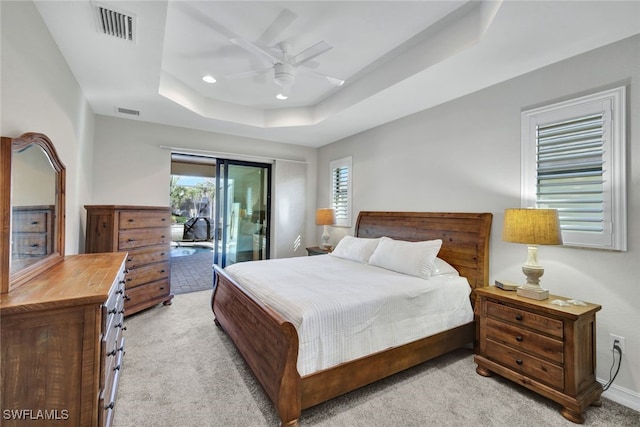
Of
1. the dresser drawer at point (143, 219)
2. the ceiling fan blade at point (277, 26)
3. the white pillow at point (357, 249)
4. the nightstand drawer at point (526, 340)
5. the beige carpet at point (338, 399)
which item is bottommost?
the beige carpet at point (338, 399)

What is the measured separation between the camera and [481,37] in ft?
6.73

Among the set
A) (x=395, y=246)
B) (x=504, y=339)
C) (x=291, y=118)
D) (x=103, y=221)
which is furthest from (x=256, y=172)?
(x=504, y=339)

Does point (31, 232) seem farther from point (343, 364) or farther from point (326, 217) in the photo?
point (326, 217)

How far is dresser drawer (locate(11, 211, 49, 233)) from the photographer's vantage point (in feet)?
4.70

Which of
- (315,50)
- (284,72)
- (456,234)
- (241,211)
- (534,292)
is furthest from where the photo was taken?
(241,211)

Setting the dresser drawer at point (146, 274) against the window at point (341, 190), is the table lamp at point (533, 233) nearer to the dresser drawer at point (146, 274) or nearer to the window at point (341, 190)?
the window at point (341, 190)

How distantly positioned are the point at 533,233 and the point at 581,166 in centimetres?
70

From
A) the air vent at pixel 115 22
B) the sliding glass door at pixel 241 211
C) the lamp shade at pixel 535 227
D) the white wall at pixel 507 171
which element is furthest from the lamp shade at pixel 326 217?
the air vent at pixel 115 22

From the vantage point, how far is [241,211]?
5.12 m

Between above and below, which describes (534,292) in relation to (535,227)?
below

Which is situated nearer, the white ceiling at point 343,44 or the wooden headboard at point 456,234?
the white ceiling at point 343,44

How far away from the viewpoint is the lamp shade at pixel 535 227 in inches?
79.4

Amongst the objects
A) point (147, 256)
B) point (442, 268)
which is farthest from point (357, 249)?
point (147, 256)

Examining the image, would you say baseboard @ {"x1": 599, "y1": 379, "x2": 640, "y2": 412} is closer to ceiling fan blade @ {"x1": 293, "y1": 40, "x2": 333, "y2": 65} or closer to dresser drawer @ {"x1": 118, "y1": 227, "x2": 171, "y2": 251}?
ceiling fan blade @ {"x1": 293, "y1": 40, "x2": 333, "y2": 65}
